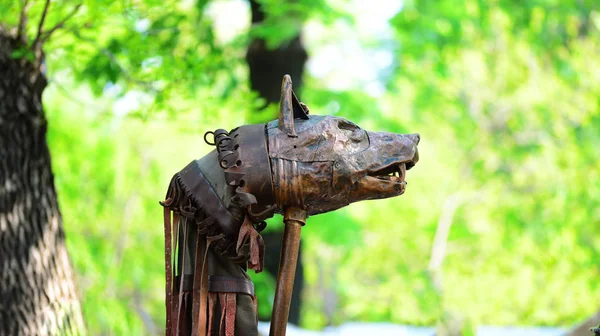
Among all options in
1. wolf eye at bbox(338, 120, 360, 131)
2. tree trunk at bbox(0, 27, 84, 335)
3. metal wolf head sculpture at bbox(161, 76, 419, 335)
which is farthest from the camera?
tree trunk at bbox(0, 27, 84, 335)

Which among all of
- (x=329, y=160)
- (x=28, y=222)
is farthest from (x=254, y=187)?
(x=28, y=222)

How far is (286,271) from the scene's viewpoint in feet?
8.23

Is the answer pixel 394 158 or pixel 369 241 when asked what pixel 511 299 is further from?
pixel 394 158

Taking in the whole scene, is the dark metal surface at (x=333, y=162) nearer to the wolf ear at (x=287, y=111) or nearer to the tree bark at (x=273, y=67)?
the wolf ear at (x=287, y=111)

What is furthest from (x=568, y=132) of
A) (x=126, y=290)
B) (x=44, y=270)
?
(x=44, y=270)

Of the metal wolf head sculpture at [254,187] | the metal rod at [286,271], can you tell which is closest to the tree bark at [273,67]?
the metal wolf head sculpture at [254,187]

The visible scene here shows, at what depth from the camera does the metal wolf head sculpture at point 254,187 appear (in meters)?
2.46

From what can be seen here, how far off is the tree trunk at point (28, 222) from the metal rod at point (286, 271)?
1707 millimetres

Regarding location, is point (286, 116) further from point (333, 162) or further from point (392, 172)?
point (392, 172)

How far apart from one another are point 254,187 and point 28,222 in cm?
181

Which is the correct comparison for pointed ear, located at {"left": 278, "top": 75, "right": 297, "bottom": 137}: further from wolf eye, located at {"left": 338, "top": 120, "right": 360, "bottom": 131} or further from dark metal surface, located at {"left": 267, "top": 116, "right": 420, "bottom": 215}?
wolf eye, located at {"left": 338, "top": 120, "right": 360, "bottom": 131}

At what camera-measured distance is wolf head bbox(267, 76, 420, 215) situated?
2.46m

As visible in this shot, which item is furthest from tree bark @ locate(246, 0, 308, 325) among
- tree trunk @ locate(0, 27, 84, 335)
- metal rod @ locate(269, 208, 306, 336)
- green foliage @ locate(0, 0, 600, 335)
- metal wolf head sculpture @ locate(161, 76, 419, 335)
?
metal rod @ locate(269, 208, 306, 336)

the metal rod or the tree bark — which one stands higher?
the tree bark
